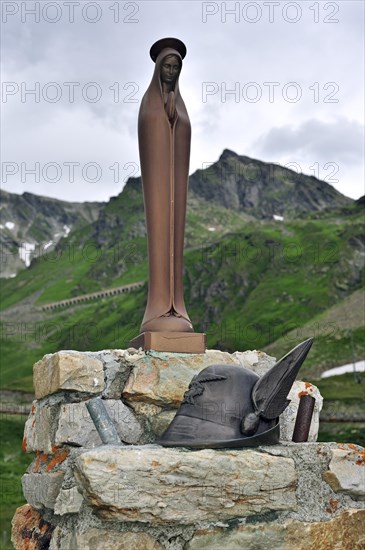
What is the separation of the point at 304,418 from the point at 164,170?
7.84 ft

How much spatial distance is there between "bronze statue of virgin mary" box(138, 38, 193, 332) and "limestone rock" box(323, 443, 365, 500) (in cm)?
187

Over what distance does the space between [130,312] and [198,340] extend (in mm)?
117694

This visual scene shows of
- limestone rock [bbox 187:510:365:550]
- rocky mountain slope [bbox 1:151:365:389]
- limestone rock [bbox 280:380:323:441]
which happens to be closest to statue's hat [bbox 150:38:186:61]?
limestone rock [bbox 280:380:323:441]

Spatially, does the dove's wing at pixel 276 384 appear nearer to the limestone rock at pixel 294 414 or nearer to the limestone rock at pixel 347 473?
the limestone rock at pixel 347 473

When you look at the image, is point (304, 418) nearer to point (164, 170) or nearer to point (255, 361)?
point (255, 361)

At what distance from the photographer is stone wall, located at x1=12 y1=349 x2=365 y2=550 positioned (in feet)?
11.4

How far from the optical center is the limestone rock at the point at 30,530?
167 inches

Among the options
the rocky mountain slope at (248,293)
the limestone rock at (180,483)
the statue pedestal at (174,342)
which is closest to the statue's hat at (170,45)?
the statue pedestal at (174,342)

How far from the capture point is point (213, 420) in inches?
152

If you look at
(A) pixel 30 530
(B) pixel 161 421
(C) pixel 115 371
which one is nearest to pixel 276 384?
(B) pixel 161 421

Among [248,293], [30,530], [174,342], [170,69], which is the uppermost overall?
[248,293]

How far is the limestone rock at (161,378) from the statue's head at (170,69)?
2.41 metres

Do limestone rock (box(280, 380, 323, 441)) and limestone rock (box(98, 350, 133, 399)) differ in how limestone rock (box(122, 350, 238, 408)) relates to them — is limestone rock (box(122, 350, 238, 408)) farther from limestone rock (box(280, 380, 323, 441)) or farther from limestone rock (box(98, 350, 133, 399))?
limestone rock (box(280, 380, 323, 441))

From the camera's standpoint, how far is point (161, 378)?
448 centimetres
